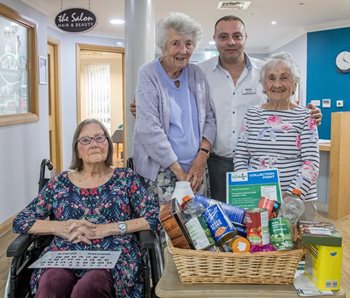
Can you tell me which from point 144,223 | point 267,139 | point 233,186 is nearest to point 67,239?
point 144,223

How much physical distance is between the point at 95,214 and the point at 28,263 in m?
0.35

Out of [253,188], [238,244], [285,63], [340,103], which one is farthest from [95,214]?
[340,103]

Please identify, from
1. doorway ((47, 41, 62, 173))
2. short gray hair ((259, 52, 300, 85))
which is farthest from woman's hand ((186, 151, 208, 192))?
doorway ((47, 41, 62, 173))

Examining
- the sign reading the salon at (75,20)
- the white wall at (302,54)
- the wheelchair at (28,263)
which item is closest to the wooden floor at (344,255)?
the wheelchair at (28,263)

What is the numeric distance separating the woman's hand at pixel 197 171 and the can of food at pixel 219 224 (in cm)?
72

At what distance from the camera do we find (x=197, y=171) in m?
1.90

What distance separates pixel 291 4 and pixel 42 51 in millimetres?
3141

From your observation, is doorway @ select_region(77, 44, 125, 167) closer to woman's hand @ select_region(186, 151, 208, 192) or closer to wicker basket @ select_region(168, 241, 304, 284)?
woman's hand @ select_region(186, 151, 208, 192)

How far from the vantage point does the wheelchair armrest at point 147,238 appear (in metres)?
1.66

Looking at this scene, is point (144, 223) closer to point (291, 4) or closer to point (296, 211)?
point (296, 211)

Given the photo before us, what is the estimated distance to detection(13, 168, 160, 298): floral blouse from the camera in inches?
70.9

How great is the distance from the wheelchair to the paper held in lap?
2.8 inches

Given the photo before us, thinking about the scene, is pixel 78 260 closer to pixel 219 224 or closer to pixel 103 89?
pixel 219 224

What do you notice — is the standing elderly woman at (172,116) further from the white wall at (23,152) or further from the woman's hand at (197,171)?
the white wall at (23,152)
